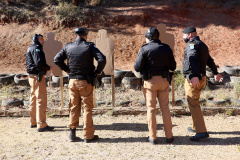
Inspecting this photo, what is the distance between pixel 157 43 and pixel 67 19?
1424 centimetres

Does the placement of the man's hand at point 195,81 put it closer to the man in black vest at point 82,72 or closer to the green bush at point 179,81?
the man in black vest at point 82,72

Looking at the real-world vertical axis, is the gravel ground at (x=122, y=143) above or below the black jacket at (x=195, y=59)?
below

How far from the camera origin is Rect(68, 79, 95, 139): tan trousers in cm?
432

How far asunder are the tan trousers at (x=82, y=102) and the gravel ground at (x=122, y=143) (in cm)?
31

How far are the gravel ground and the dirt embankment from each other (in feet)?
32.0

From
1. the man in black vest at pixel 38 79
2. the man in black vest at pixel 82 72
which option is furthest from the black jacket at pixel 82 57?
the man in black vest at pixel 38 79

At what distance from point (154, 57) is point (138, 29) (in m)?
13.7

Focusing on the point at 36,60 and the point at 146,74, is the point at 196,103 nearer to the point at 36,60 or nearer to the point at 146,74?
the point at 146,74

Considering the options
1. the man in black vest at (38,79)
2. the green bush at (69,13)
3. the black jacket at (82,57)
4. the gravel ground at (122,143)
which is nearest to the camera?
the gravel ground at (122,143)

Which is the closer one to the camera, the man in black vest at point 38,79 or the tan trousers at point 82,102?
the tan trousers at point 82,102

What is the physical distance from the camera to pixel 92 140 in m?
4.51

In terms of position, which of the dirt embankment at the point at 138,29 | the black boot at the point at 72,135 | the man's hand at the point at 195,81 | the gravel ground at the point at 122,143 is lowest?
the gravel ground at the point at 122,143

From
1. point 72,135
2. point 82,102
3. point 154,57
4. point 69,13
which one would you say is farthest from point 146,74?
point 69,13

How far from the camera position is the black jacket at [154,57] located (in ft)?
13.4
